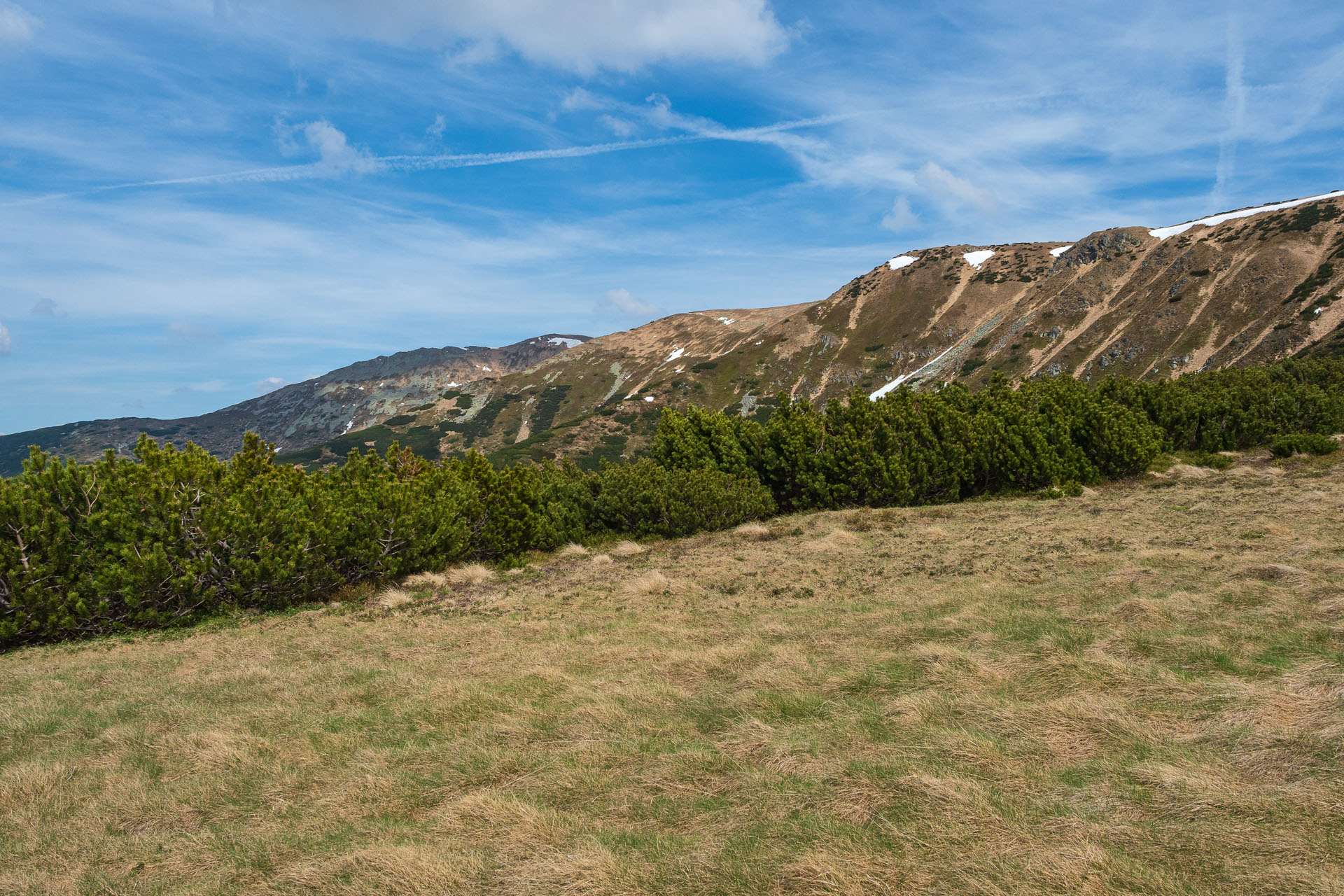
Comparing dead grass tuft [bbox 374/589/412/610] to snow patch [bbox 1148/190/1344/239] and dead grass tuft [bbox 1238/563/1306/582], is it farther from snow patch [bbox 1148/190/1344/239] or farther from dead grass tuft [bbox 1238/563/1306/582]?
snow patch [bbox 1148/190/1344/239]

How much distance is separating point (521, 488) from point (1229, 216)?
670 ft

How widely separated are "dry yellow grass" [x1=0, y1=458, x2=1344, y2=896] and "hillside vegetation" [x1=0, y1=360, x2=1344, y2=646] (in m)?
2.44

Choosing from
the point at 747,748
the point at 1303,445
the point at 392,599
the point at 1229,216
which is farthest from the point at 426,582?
the point at 1229,216

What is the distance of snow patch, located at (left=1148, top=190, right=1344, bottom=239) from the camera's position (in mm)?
156000

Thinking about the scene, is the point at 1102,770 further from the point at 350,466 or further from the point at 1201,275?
the point at 1201,275

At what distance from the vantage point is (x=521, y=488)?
86.6 ft

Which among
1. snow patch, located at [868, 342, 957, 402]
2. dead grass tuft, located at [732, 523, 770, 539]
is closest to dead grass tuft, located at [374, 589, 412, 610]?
dead grass tuft, located at [732, 523, 770, 539]

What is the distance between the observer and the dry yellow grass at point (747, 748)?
4.89 meters

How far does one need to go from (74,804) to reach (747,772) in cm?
653

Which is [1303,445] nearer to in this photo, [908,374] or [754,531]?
[754,531]

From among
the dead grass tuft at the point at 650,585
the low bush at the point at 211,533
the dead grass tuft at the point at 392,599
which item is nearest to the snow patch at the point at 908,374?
the low bush at the point at 211,533

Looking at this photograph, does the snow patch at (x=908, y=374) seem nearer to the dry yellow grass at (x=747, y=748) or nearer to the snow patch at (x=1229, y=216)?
the snow patch at (x=1229, y=216)

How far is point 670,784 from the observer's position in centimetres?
641

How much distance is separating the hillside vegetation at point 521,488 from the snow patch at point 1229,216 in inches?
5942
